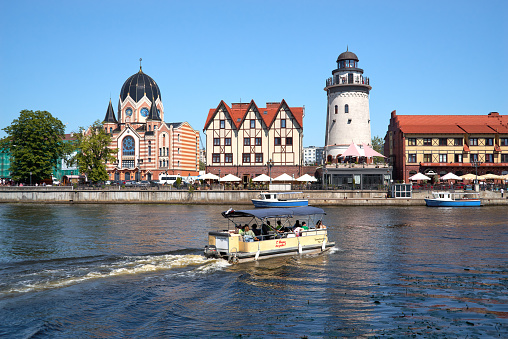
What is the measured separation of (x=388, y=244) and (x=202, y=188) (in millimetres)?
42046

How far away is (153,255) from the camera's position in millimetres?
25625

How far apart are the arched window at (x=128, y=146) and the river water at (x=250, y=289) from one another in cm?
7161

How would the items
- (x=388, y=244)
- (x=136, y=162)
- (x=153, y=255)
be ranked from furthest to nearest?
(x=136, y=162)
(x=388, y=244)
(x=153, y=255)

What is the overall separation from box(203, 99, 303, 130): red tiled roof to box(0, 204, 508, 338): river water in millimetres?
47535

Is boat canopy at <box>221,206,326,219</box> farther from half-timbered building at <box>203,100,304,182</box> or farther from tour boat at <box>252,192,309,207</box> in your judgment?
half-timbered building at <box>203,100,304,182</box>

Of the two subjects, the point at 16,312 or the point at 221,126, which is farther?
the point at 221,126

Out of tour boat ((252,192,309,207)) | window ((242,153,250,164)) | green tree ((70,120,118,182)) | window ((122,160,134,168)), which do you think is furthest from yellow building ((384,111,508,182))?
window ((122,160,134,168))

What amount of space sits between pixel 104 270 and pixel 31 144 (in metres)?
66.4

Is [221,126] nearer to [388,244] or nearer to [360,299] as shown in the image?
[388,244]

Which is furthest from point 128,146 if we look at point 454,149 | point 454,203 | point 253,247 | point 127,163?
point 253,247

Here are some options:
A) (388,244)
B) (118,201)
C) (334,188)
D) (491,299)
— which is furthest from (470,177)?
(491,299)

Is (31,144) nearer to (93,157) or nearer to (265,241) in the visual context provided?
(93,157)

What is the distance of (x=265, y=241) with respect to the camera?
79.3ft

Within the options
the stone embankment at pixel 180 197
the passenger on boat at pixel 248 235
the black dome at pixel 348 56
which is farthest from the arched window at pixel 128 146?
the passenger on boat at pixel 248 235
